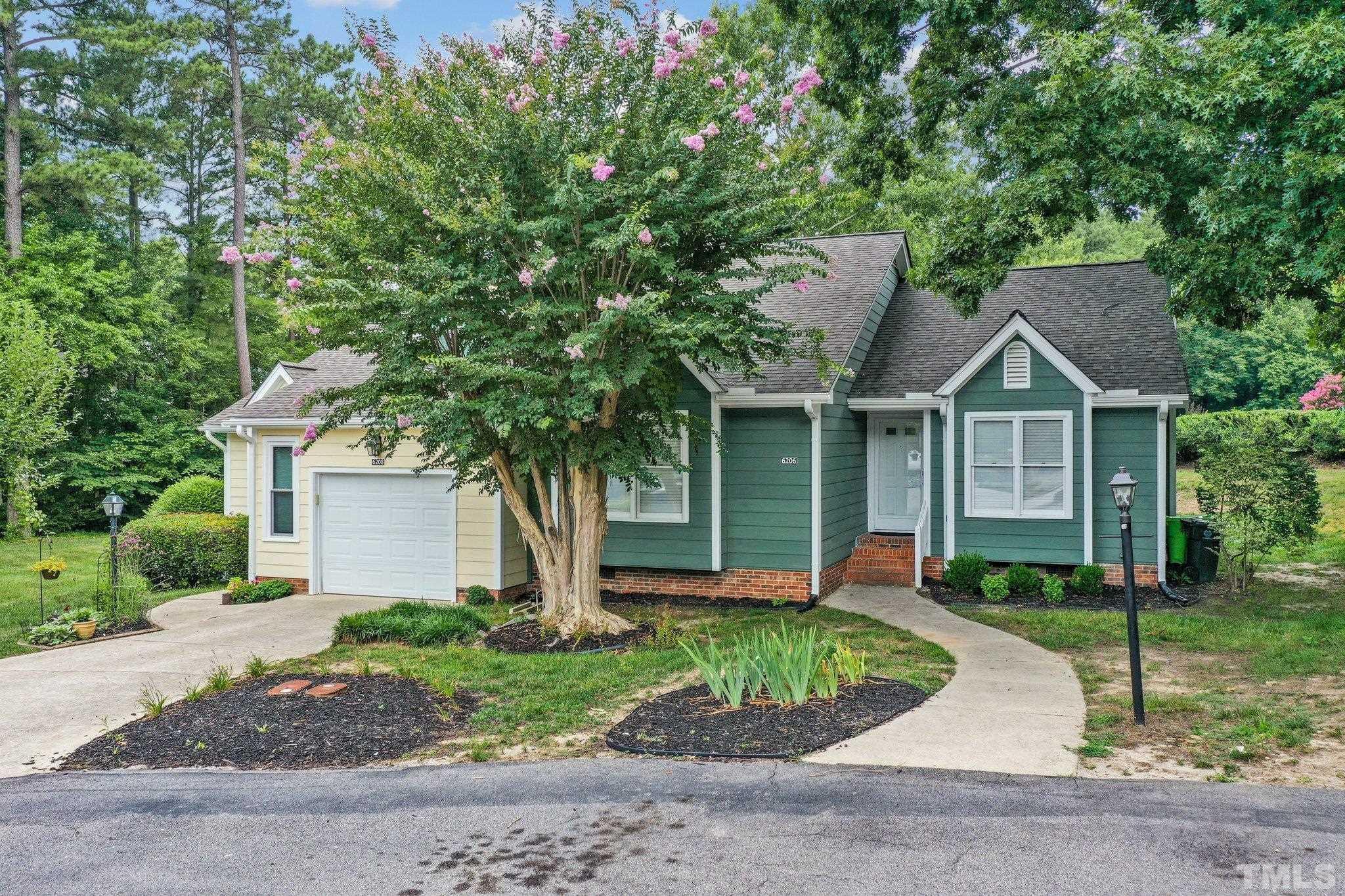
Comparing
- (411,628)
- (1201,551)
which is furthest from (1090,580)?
(411,628)

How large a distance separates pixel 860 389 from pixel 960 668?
5.82 meters

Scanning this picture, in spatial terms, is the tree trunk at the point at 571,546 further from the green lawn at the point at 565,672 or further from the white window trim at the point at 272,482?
the white window trim at the point at 272,482

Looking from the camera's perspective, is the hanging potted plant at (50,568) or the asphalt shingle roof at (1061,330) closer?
the hanging potted plant at (50,568)

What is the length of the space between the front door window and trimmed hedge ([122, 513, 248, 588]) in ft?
35.7

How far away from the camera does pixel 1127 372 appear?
460 inches

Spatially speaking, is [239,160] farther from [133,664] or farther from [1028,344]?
[1028,344]

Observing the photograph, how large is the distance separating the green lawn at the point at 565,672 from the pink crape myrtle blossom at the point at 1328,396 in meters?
12.3

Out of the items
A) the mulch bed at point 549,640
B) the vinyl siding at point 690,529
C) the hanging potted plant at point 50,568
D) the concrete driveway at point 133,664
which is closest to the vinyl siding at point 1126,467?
the vinyl siding at point 690,529

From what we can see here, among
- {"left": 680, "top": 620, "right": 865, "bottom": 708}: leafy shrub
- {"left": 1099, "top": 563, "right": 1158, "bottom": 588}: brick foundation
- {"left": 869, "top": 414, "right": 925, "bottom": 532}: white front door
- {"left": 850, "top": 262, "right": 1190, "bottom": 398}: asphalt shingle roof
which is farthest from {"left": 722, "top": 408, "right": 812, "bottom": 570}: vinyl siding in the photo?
{"left": 680, "top": 620, "right": 865, "bottom": 708}: leafy shrub

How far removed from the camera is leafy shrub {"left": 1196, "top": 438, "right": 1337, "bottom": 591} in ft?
36.6

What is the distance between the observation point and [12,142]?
21.1m

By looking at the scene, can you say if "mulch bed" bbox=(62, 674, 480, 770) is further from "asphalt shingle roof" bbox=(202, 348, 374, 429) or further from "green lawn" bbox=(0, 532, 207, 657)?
"asphalt shingle roof" bbox=(202, 348, 374, 429)

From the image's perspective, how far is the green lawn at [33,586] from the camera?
1088 cm

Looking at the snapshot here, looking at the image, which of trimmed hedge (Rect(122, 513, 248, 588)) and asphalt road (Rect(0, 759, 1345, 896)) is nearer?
asphalt road (Rect(0, 759, 1345, 896))
